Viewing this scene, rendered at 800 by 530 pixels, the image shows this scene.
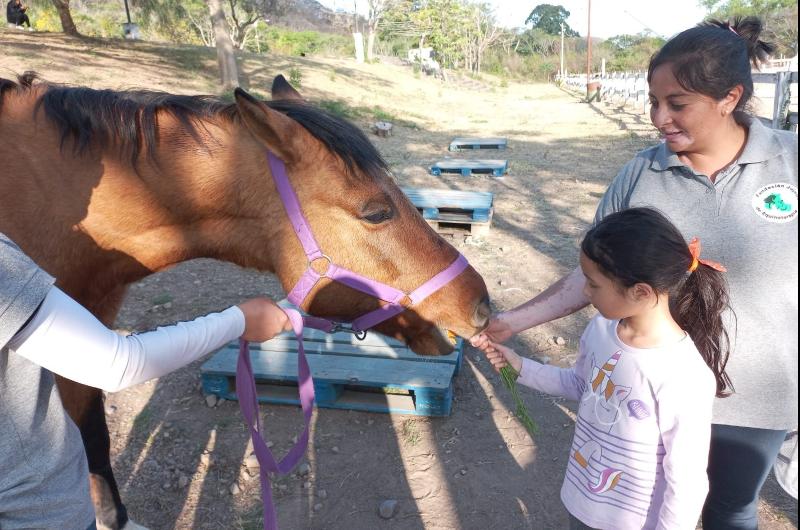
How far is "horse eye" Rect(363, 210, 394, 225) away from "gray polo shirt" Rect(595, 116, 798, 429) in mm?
1071

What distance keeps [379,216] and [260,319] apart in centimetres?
62

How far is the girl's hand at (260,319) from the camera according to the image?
1.51m

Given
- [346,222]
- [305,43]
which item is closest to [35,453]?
[346,222]

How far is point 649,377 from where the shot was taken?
1.56m

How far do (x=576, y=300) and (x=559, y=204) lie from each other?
258 inches

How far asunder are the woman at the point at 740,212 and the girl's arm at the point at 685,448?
0.36m

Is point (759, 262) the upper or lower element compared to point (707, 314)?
upper

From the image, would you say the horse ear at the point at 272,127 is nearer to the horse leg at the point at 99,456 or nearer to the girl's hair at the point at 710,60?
the horse leg at the point at 99,456

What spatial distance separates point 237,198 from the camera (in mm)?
1877

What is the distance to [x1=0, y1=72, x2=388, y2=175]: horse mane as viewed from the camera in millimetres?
1771

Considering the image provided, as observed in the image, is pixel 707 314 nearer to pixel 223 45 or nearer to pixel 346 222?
pixel 346 222

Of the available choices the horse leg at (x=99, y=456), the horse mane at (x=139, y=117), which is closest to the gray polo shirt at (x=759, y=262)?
the horse mane at (x=139, y=117)

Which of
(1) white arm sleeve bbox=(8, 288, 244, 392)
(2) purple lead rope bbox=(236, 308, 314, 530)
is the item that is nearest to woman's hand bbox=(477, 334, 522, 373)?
(2) purple lead rope bbox=(236, 308, 314, 530)

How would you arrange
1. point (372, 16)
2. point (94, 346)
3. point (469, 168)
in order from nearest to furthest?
point (94, 346), point (469, 168), point (372, 16)
